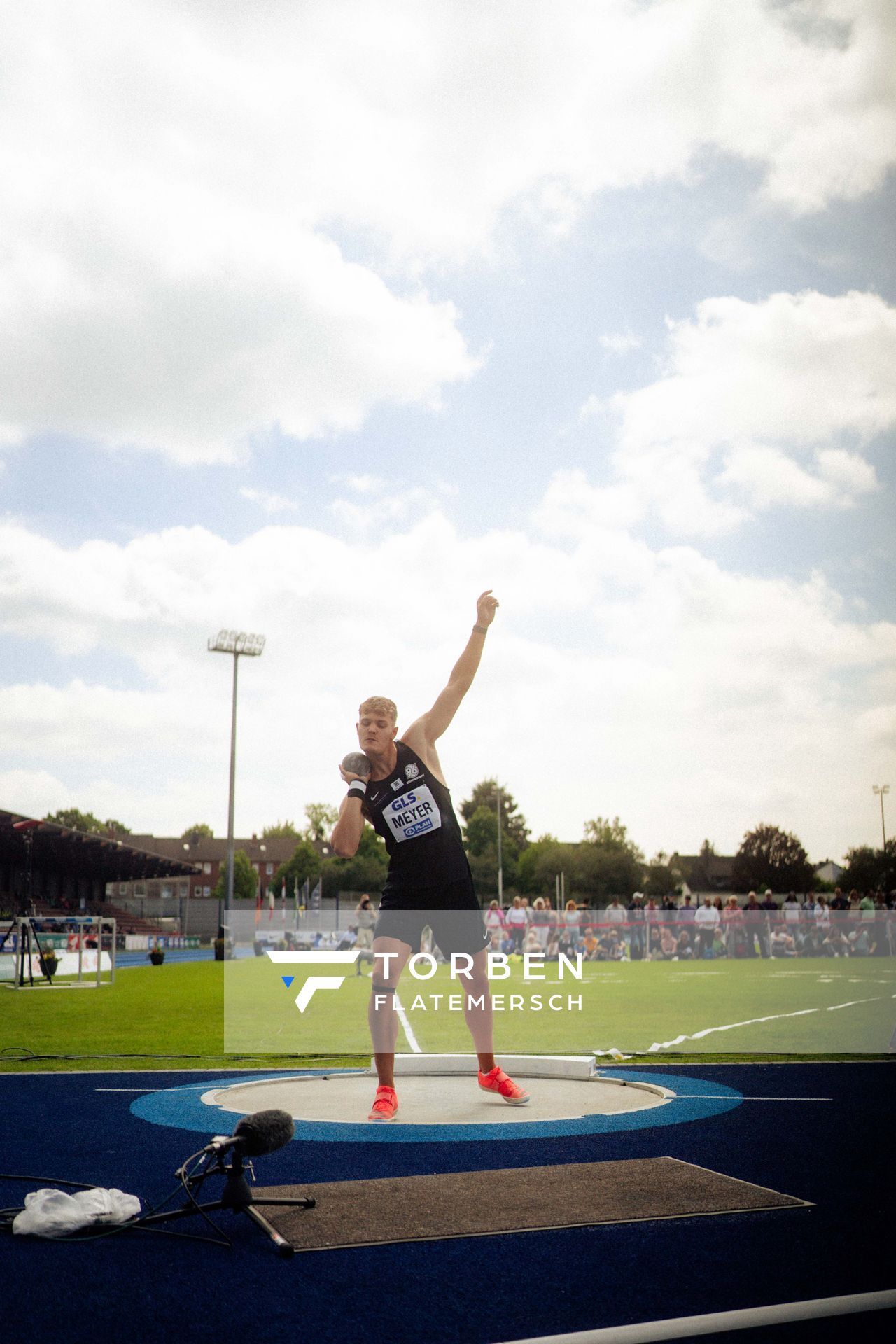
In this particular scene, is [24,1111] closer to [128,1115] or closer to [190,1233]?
[128,1115]

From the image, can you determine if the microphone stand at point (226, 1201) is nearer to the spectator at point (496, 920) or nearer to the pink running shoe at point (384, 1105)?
the pink running shoe at point (384, 1105)

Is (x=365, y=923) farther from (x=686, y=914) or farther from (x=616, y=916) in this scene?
(x=686, y=914)

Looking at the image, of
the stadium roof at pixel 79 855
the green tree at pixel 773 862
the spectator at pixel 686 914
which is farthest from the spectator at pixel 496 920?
the green tree at pixel 773 862

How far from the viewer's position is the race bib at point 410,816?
6184 millimetres

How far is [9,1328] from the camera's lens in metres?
2.76

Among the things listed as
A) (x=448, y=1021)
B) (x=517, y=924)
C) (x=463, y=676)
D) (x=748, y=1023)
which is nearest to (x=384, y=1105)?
(x=463, y=676)

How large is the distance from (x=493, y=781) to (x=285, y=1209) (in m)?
112

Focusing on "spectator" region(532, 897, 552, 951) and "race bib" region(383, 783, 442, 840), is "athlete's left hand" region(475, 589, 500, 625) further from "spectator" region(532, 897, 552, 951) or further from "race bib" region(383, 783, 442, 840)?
"spectator" region(532, 897, 552, 951)

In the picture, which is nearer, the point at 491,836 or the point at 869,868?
the point at 869,868

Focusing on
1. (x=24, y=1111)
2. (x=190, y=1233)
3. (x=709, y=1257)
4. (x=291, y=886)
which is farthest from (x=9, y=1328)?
(x=291, y=886)

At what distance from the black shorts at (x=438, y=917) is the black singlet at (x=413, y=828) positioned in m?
0.05

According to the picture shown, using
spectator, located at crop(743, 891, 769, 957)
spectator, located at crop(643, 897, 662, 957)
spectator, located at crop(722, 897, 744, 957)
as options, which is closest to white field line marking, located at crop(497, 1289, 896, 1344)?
spectator, located at crop(743, 891, 769, 957)

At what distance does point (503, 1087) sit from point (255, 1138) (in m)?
2.84

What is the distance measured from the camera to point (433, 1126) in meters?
5.61
